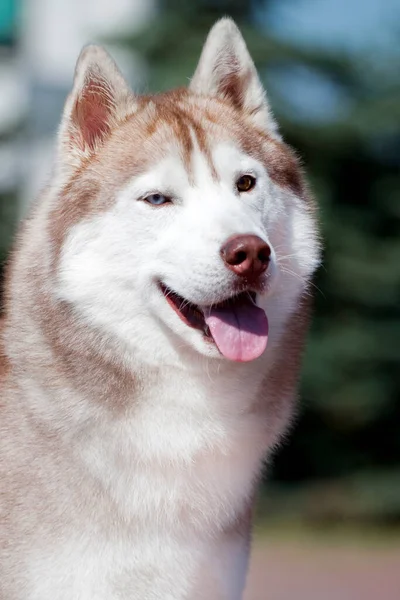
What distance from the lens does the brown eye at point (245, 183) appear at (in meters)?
3.96

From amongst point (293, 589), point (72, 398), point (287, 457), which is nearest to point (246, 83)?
point (72, 398)

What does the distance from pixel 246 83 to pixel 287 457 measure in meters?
8.93

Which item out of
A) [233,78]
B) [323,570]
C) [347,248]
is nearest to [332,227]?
[347,248]

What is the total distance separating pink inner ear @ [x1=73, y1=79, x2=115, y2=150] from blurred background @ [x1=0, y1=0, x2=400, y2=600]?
280 inches

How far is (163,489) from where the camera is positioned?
3820 millimetres

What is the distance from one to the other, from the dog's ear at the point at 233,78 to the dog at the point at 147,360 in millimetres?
347

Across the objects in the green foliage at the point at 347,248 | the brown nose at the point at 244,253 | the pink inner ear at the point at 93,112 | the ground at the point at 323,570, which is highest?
the pink inner ear at the point at 93,112

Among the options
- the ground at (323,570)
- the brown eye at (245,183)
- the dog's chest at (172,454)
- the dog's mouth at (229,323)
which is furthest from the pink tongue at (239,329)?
the ground at (323,570)

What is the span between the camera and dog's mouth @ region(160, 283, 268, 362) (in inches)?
147

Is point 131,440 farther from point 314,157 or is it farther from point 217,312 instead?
point 314,157

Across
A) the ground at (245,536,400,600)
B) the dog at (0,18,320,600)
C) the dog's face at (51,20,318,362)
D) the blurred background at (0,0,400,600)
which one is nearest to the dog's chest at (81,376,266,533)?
the dog at (0,18,320,600)

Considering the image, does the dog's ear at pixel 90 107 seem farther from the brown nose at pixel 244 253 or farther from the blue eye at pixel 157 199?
the brown nose at pixel 244 253

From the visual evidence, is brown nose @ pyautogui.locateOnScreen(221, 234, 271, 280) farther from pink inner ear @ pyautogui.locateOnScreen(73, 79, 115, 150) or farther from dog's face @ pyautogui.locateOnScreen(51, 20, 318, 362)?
pink inner ear @ pyautogui.locateOnScreen(73, 79, 115, 150)

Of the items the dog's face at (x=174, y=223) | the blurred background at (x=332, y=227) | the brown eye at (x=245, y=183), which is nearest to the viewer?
the dog's face at (x=174, y=223)
